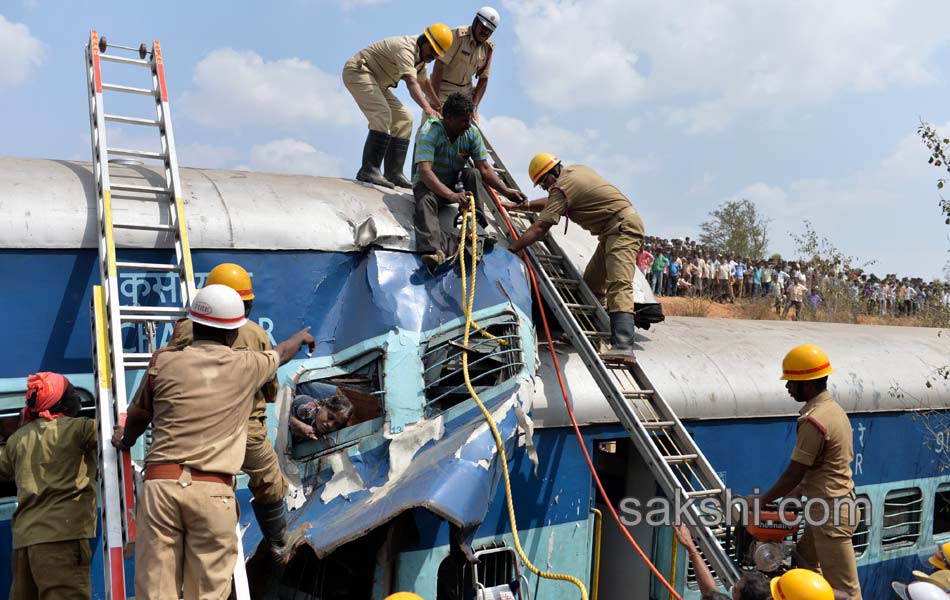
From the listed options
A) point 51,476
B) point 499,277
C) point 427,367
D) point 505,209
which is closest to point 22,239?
point 51,476

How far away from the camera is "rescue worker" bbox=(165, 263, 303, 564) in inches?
166

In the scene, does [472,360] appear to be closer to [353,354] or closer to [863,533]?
[353,354]

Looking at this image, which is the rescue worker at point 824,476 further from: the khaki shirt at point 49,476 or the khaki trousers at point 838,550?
the khaki shirt at point 49,476

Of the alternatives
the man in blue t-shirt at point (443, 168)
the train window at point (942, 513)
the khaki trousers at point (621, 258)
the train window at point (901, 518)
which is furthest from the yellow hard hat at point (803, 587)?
the train window at point (942, 513)

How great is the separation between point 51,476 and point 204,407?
1301mm

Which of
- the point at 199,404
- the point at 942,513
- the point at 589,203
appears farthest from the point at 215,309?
the point at 942,513

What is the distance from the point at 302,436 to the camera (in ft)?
17.2

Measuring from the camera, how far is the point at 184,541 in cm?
358

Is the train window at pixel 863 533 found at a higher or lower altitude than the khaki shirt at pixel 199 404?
→ lower

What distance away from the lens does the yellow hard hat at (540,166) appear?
6508 millimetres

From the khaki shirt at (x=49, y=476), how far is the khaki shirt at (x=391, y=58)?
12.8 feet

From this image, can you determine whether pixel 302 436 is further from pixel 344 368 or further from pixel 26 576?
pixel 26 576

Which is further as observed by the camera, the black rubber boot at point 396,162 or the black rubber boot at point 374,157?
the black rubber boot at point 396,162

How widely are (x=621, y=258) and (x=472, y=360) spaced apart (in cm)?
145
